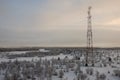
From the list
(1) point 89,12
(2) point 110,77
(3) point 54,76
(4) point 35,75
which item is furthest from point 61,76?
(1) point 89,12

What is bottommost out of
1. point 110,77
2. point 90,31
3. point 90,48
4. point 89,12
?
point 110,77

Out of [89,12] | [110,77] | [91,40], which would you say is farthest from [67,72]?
[89,12]

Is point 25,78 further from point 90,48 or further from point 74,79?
point 90,48

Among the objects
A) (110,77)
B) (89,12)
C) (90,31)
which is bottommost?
(110,77)

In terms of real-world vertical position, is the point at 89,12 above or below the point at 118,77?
above

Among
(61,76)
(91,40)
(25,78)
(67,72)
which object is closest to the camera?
(25,78)

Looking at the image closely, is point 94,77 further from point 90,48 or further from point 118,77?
point 90,48

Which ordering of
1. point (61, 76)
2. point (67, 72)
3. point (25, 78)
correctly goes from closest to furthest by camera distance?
point (25, 78), point (61, 76), point (67, 72)

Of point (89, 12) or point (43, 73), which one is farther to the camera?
point (89, 12)

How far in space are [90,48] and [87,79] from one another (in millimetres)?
8731

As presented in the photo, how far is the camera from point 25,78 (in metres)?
16.4

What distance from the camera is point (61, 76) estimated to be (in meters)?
17.5

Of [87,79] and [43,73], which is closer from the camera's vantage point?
[87,79]

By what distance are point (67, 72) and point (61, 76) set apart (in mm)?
2266
